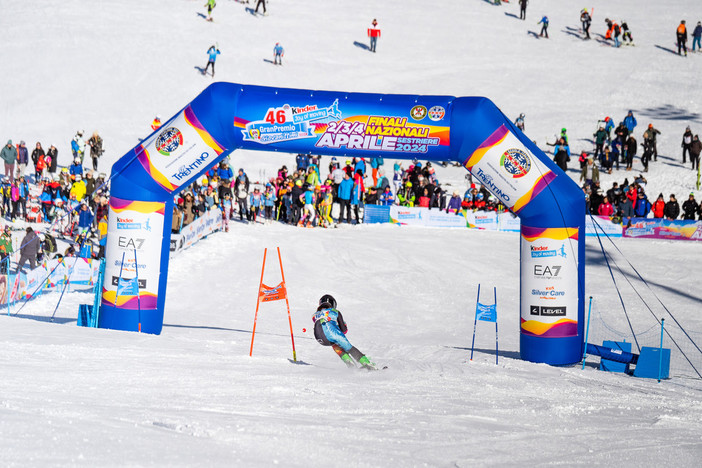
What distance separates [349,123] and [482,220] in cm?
1170

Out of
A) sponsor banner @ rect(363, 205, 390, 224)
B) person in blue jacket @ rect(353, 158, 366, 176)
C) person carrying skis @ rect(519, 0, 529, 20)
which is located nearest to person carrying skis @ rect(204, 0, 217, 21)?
person carrying skis @ rect(519, 0, 529, 20)

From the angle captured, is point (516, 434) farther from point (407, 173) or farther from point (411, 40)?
point (411, 40)

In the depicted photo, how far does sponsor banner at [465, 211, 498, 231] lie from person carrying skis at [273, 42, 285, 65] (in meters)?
13.8

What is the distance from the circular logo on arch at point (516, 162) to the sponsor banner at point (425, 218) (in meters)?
11.2

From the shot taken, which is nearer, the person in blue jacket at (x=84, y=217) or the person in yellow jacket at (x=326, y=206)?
the person in blue jacket at (x=84, y=217)

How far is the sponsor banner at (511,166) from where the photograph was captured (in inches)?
542

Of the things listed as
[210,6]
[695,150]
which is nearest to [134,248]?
[695,150]

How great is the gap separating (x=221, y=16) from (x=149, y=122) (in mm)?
9077

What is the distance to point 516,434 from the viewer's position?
830 cm

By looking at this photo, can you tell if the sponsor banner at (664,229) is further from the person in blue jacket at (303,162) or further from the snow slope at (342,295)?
the person in blue jacket at (303,162)

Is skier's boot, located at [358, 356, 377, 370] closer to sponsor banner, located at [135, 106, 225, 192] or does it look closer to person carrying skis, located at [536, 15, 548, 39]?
sponsor banner, located at [135, 106, 225, 192]

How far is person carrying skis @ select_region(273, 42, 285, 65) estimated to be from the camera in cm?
3578

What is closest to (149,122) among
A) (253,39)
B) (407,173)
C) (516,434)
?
(253,39)

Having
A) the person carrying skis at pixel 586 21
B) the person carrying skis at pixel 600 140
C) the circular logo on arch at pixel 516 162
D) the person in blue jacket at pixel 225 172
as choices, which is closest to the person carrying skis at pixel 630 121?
the person carrying skis at pixel 600 140
